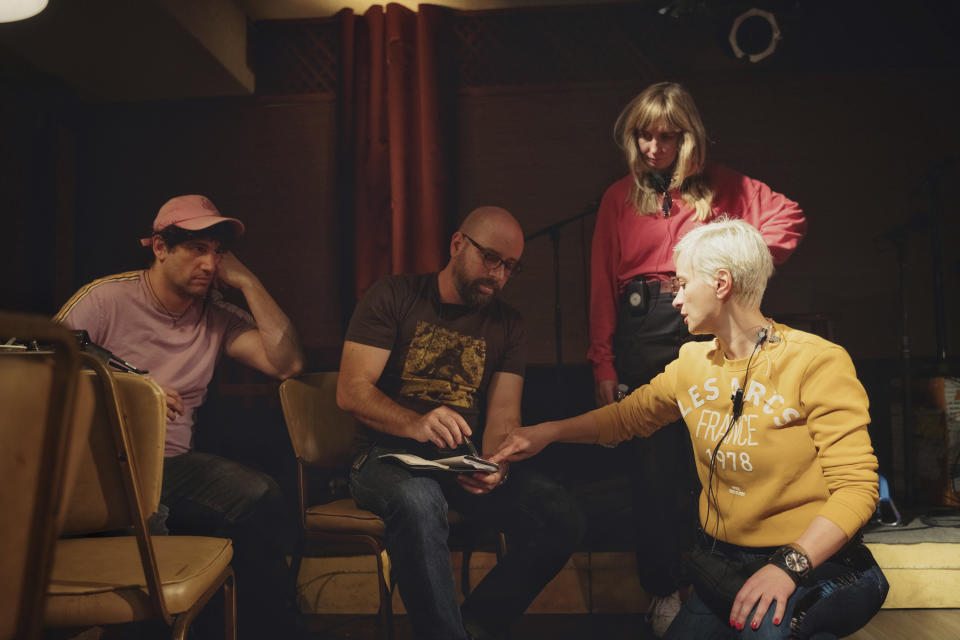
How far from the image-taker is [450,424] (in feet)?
6.11

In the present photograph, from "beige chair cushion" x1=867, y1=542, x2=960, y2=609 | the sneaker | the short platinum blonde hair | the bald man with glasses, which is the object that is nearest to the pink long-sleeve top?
the bald man with glasses

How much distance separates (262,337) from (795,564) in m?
1.91

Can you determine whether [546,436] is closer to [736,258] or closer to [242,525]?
[736,258]

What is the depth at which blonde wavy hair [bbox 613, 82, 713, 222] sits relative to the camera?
2.17 m

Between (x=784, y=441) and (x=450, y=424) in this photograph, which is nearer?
(x=784, y=441)

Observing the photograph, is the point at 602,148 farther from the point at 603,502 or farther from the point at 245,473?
the point at 245,473

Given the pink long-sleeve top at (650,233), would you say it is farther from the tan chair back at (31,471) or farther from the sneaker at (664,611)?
the tan chair back at (31,471)

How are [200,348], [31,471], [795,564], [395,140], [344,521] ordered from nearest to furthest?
[31,471]
[795,564]
[344,521]
[200,348]
[395,140]

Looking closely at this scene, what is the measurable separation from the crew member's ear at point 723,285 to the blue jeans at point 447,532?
33.0 inches

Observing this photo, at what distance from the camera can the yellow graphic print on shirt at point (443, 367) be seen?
2.18 m

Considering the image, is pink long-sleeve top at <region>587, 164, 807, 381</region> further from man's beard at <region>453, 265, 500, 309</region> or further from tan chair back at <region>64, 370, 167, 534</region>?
tan chair back at <region>64, 370, 167, 534</region>

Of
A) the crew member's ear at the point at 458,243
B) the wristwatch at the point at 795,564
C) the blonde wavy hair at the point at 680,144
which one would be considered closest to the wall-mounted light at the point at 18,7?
the crew member's ear at the point at 458,243

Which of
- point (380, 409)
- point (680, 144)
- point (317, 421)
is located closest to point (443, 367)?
point (380, 409)

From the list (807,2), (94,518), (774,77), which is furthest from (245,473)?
(807,2)
